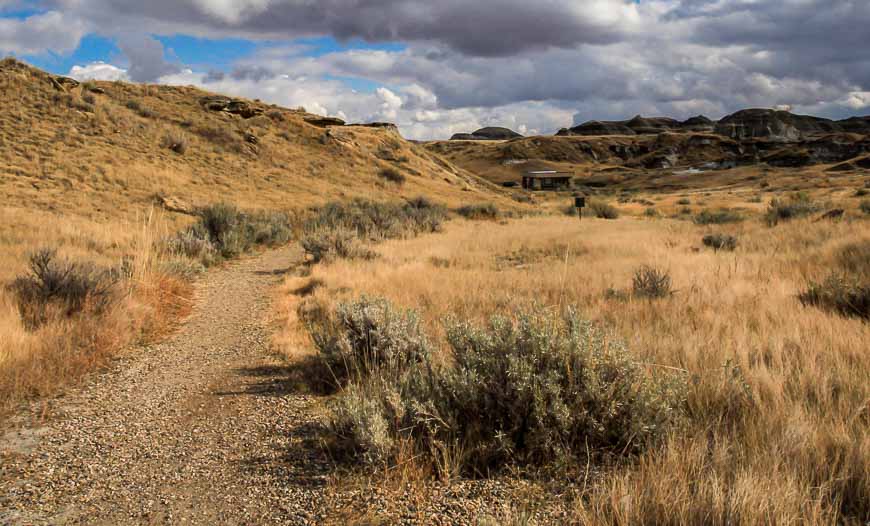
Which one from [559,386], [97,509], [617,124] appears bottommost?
[97,509]

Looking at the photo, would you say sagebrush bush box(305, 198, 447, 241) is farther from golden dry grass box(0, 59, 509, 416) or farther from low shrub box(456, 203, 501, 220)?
low shrub box(456, 203, 501, 220)

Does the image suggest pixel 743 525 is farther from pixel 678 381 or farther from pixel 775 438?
pixel 678 381

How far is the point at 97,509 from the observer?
2.84 meters

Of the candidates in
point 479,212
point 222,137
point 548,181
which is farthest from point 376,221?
point 548,181

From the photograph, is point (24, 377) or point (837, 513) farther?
point (24, 377)

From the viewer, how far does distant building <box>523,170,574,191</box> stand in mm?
72000

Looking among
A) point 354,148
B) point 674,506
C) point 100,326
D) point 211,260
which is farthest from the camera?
point 354,148

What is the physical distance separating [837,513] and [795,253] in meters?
9.36

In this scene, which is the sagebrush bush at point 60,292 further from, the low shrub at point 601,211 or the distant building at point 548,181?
the distant building at point 548,181

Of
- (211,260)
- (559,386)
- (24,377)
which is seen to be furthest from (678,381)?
(211,260)

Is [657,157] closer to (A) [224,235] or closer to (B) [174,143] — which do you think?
(B) [174,143]

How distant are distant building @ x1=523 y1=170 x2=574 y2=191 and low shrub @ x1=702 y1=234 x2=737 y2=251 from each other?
59.8m

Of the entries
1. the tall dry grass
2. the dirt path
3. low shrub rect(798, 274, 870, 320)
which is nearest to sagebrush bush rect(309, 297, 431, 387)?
the dirt path

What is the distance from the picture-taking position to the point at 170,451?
3502mm
